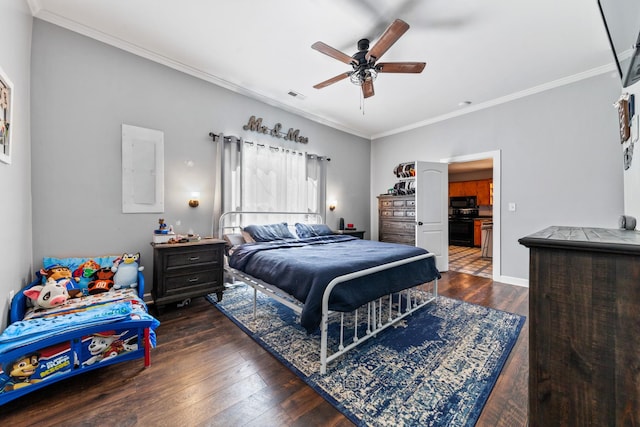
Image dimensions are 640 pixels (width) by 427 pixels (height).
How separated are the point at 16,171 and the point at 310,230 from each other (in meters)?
3.22

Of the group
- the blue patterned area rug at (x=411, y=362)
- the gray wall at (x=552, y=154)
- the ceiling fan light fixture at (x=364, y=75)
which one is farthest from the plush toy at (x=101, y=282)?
the gray wall at (x=552, y=154)

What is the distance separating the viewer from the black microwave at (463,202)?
8211mm

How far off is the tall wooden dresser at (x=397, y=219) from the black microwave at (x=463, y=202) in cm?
456

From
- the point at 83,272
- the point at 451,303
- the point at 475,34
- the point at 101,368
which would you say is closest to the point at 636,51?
the point at 475,34

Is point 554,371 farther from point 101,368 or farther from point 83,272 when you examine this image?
point 83,272

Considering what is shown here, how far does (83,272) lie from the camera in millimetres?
2365

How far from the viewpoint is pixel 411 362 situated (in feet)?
6.17

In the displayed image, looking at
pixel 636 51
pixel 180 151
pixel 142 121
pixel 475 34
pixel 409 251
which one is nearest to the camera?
pixel 636 51

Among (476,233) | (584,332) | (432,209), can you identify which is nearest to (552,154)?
(432,209)

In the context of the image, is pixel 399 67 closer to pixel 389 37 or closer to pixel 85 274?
pixel 389 37

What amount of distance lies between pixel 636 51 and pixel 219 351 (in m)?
3.35

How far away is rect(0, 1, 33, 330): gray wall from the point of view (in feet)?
5.83

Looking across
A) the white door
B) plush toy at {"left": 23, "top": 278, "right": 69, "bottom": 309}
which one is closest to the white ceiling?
the white door

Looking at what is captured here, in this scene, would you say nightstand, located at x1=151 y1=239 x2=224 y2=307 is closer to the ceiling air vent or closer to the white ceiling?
the white ceiling
